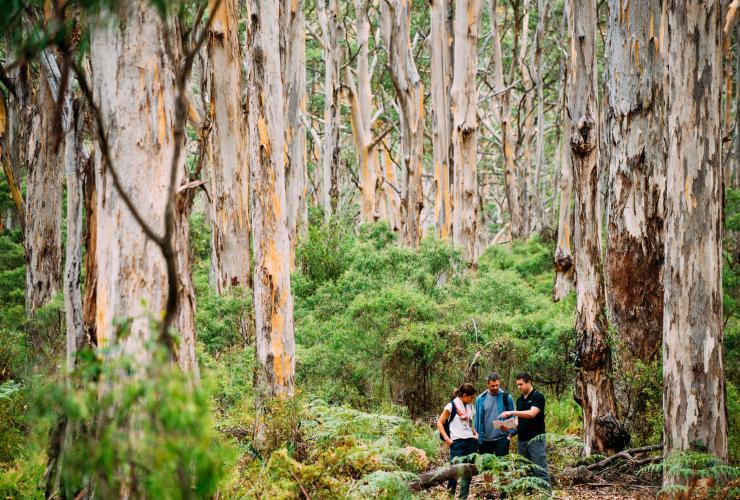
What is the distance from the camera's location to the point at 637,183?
357 inches

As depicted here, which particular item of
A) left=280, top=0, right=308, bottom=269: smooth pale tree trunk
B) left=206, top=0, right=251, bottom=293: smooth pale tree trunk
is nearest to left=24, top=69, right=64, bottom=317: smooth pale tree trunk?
left=206, top=0, right=251, bottom=293: smooth pale tree trunk

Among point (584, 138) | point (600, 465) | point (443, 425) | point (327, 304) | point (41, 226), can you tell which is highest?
Answer: point (584, 138)

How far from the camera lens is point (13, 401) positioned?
8047 mm

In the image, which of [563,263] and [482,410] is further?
[563,263]

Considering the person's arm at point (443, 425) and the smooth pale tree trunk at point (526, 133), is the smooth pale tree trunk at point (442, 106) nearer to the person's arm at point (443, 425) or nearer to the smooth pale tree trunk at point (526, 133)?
the smooth pale tree trunk at point (526, 133)

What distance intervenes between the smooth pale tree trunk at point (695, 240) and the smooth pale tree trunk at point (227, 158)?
9.49m

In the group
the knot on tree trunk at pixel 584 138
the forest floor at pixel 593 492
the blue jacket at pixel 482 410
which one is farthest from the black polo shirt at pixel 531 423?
the knot on tree trunk at pixel 584 138

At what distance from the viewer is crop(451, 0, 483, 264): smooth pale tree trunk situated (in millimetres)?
15305

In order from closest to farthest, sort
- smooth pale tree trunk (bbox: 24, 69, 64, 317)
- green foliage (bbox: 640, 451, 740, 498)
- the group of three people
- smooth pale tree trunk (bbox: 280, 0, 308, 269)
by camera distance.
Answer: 1. green foliage (bbox: 640, 451, 740, 498)
2. the group of three people
3. smooth pale tree trunk (bbox: 24, 69, 64, 317)
4. smooth pale tree trunk (bbox: 280, 0, 308, 269)

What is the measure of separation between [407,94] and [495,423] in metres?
12.2

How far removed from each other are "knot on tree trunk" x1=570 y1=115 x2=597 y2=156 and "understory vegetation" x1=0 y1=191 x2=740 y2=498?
215 cm

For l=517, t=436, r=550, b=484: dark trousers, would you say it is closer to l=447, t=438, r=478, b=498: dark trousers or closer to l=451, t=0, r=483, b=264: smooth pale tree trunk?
l=447, t=438, r=478, b=498: dark trousers

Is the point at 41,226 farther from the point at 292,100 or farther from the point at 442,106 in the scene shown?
the point at 442,106

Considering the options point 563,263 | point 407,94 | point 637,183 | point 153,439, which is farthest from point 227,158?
point 153,439
